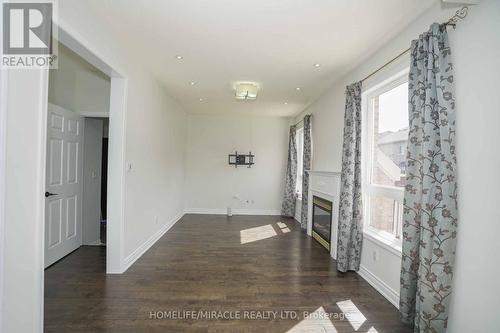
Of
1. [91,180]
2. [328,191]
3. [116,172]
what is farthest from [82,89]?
[328,191]

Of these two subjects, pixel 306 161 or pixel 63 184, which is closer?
pixel 63 184

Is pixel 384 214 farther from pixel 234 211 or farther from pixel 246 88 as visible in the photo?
pixel 234 211

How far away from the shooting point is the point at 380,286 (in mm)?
2576

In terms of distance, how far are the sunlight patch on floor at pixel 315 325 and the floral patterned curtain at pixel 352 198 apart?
3.35 feet

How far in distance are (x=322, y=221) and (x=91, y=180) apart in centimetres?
384

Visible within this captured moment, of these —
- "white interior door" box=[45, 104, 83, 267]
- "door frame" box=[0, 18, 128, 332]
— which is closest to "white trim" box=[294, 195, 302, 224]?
"door frame" box=[0, 18, 128, 332]

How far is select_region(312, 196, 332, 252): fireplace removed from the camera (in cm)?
383

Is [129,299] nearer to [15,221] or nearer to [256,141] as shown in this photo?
[15,221]

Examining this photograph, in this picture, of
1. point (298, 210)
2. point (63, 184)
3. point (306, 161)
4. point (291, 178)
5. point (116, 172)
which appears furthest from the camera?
point (291, 178)

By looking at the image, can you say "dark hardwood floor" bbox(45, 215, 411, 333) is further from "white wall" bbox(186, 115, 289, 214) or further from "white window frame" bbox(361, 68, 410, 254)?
"white wall" bbox(186, 115, 289, 214)

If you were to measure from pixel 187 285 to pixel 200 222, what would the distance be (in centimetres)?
292

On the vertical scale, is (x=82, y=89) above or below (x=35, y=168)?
above

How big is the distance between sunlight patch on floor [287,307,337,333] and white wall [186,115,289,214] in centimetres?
447

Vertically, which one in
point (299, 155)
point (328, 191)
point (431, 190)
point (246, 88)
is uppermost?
point (246, 88)
